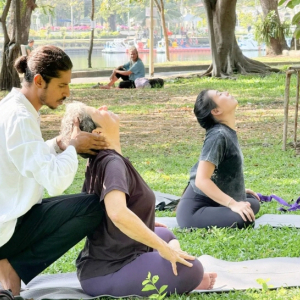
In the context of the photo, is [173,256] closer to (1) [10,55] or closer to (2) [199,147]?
(2) [199,147]

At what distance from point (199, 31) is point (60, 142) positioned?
87.9 m

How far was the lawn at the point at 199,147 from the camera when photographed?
4.32 meters

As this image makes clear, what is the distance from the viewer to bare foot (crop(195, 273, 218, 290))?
136 inches

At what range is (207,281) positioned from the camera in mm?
3473

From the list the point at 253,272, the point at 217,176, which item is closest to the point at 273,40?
the point at 217,176

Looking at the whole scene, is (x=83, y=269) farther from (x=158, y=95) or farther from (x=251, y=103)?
(x=158, y=95)

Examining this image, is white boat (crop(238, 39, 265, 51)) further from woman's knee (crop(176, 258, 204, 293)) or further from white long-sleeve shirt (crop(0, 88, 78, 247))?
white long-sleeve shirt (crop(0, 88, 78, 247))

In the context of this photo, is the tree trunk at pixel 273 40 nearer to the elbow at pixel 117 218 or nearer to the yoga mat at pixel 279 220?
the yoga mat at pixel 279 220

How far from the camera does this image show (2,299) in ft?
9.89

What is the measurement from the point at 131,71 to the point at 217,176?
455 inches

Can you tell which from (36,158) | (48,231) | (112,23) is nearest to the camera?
(36,158)

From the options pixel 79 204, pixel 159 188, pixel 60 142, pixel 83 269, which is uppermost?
pixel 60 142

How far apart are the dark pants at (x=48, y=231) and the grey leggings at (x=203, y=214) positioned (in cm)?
148

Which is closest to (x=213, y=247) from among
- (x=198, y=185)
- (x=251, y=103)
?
(x=198, y=185)
